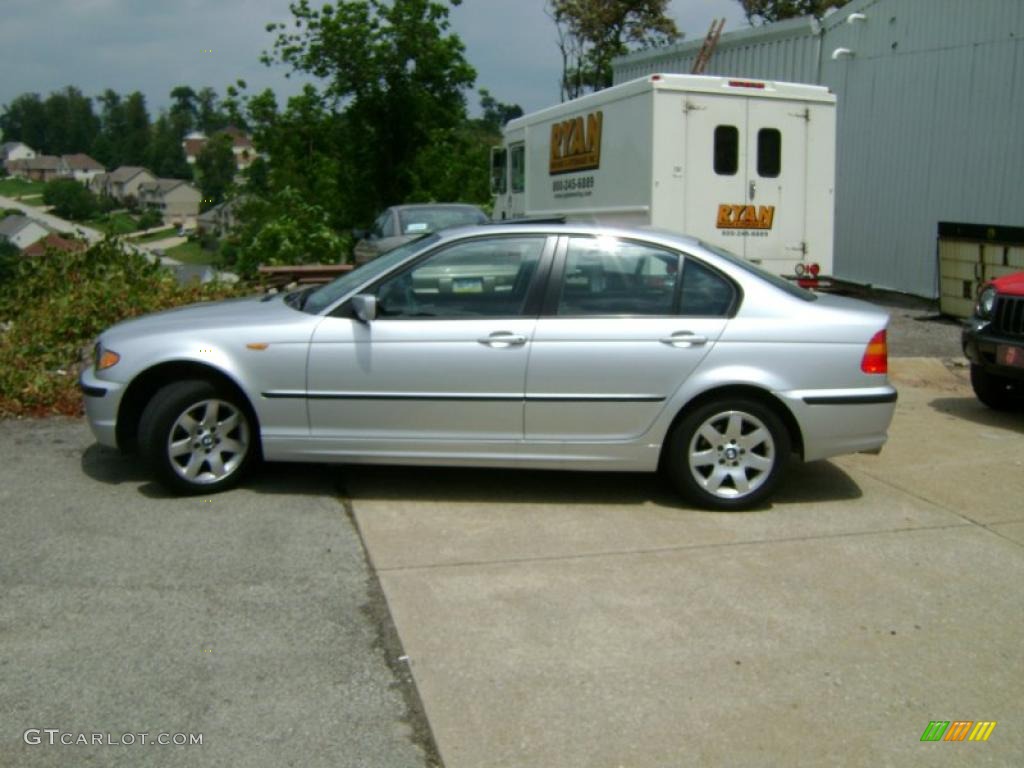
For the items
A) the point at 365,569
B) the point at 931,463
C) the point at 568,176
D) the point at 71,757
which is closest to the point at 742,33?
the point at 568,176

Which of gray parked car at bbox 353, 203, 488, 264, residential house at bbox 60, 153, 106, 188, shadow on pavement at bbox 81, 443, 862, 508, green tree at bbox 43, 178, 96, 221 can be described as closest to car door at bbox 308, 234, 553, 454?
shadow on pavement at bbox 81, 443, 862, 508

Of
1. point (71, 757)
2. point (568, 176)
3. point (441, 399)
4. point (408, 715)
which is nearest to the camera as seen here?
point (71, 757)

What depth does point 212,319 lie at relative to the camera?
627 centimetres

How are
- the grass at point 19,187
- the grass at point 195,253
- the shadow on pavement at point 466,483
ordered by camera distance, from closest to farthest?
the shadow on pavement at point 466,483 < the grass at point 195,253 < the grass at point 19,187

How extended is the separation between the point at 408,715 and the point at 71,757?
1.09 meters

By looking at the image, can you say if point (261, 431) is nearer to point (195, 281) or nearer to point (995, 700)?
point (995, 700)

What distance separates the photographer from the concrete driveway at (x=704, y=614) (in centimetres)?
371

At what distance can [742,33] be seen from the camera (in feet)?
67.7

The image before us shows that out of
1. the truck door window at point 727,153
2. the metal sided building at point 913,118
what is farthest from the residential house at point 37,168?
the truck door window at point 727,153

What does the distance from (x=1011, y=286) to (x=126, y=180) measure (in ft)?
83.2

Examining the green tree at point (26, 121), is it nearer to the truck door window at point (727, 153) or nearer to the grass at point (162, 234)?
the grass at point (162, 234)

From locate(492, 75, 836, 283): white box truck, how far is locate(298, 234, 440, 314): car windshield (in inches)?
205

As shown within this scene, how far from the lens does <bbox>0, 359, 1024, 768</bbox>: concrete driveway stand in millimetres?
3688

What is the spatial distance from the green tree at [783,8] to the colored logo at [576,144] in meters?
22.2
